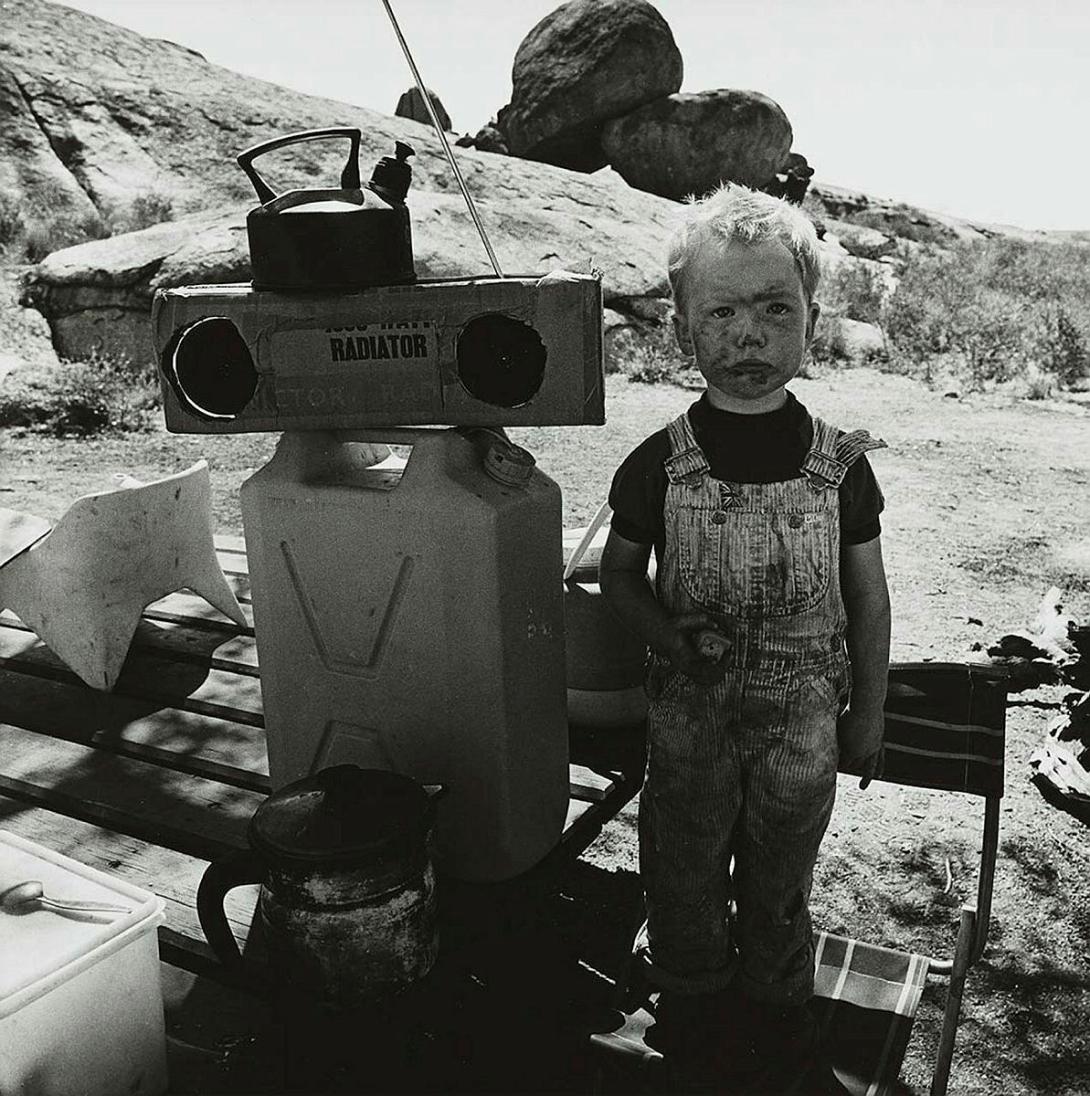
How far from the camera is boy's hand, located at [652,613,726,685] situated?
1703 millimetres

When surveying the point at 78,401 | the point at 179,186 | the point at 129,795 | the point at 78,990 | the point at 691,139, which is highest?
the point at 691,139

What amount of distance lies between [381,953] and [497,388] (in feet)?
2.81

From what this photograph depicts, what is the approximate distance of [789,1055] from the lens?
1830 millimetres

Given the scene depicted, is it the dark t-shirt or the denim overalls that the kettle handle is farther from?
the dark t-shirt

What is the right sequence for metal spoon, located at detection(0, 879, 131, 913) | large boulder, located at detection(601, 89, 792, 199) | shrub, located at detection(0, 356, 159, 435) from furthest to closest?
large boulder, located at detection(601, 89, 792, 199)
shrub, located at detection(0, 356, 159, 435)
metal spoon, located at detection(0, 879, 131, 913)

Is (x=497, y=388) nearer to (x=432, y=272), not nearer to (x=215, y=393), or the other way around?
(x=215, y=393)

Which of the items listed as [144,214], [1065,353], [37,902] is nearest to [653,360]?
[1065,353]

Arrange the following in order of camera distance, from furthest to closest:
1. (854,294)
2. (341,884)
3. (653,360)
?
(854,294), (653,360), (341,884)

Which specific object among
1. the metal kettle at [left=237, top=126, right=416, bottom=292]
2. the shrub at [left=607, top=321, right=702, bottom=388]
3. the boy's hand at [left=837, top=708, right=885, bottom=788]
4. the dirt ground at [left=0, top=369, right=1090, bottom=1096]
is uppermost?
the metal kettle at [left=237, top=126, right=416, bottom=292]

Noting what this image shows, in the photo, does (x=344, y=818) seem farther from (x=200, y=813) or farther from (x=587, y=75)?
(x=587, y=75)

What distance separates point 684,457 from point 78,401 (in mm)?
7279

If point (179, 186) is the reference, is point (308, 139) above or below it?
below

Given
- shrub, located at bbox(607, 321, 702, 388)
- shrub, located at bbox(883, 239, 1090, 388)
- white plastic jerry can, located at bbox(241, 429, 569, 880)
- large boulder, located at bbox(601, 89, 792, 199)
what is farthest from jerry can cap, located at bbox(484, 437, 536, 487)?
large boulder, located at bbox(601, 89, 792, 199)

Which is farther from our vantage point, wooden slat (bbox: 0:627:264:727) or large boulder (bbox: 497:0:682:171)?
large boulder (bbox: 497:0:682:171)
